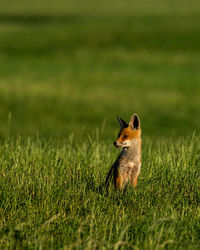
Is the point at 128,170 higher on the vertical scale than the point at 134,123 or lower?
lower

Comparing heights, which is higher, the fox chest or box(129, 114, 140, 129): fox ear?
box(129, 114, 140, 129): fox ear

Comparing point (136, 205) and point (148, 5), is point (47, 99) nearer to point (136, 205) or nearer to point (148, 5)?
point (136, 205)

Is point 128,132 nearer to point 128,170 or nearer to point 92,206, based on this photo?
point 128,170

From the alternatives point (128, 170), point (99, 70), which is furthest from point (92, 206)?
point (99, 70)

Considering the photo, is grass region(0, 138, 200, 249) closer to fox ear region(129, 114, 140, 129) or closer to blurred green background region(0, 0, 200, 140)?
fox ear region(129, 114, 140, 129)

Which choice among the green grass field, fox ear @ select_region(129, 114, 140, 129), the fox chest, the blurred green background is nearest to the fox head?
fox ear @ select_region(129, 114, 140, 129)

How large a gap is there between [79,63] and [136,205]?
83.7 feet

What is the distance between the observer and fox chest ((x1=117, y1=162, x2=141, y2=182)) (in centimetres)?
499

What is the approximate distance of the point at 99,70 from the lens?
27719 mm

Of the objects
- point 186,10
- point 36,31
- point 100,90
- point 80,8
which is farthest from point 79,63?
point 80,8

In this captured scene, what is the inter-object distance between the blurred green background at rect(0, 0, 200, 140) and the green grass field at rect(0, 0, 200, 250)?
7 cm

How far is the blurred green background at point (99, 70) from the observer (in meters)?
18.2

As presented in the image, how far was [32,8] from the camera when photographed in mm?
55781

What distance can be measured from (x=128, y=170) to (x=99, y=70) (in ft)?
75.3
